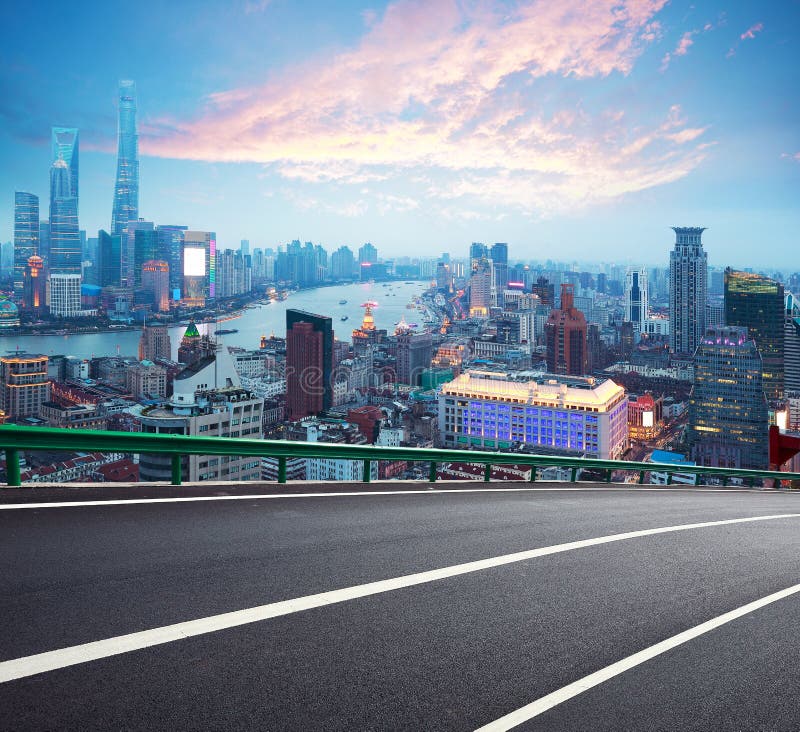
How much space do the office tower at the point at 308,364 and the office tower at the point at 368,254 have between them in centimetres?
8463

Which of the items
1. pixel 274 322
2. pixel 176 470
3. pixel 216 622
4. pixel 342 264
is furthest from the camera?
pixel 342 264

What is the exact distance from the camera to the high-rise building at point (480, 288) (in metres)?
141

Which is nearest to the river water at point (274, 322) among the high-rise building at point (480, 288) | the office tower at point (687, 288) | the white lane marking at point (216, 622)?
the high-rise building at point (480, 288)

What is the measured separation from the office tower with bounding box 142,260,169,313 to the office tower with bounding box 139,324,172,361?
2179 centimetres

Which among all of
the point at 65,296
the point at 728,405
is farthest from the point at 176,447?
the point at 65,296

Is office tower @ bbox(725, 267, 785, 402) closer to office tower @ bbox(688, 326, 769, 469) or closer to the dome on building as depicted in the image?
office tower @ bbox(688, 326, 769, 469)

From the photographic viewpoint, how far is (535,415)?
4553cm

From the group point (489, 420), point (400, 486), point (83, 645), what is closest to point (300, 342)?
point (489, 420)

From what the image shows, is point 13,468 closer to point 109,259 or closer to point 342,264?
point 109,259

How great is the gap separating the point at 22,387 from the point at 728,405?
51.3 meters

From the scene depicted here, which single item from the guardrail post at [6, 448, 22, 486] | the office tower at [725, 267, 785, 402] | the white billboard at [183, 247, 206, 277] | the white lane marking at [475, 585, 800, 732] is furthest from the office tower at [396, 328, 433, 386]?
the white lane marking at [475, 585, 800, 732]

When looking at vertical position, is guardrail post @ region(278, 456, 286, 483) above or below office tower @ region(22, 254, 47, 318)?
below

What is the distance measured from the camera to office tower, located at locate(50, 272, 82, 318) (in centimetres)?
7269

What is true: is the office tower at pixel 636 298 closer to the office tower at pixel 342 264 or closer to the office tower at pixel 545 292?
the office tower at pixel 545 292
